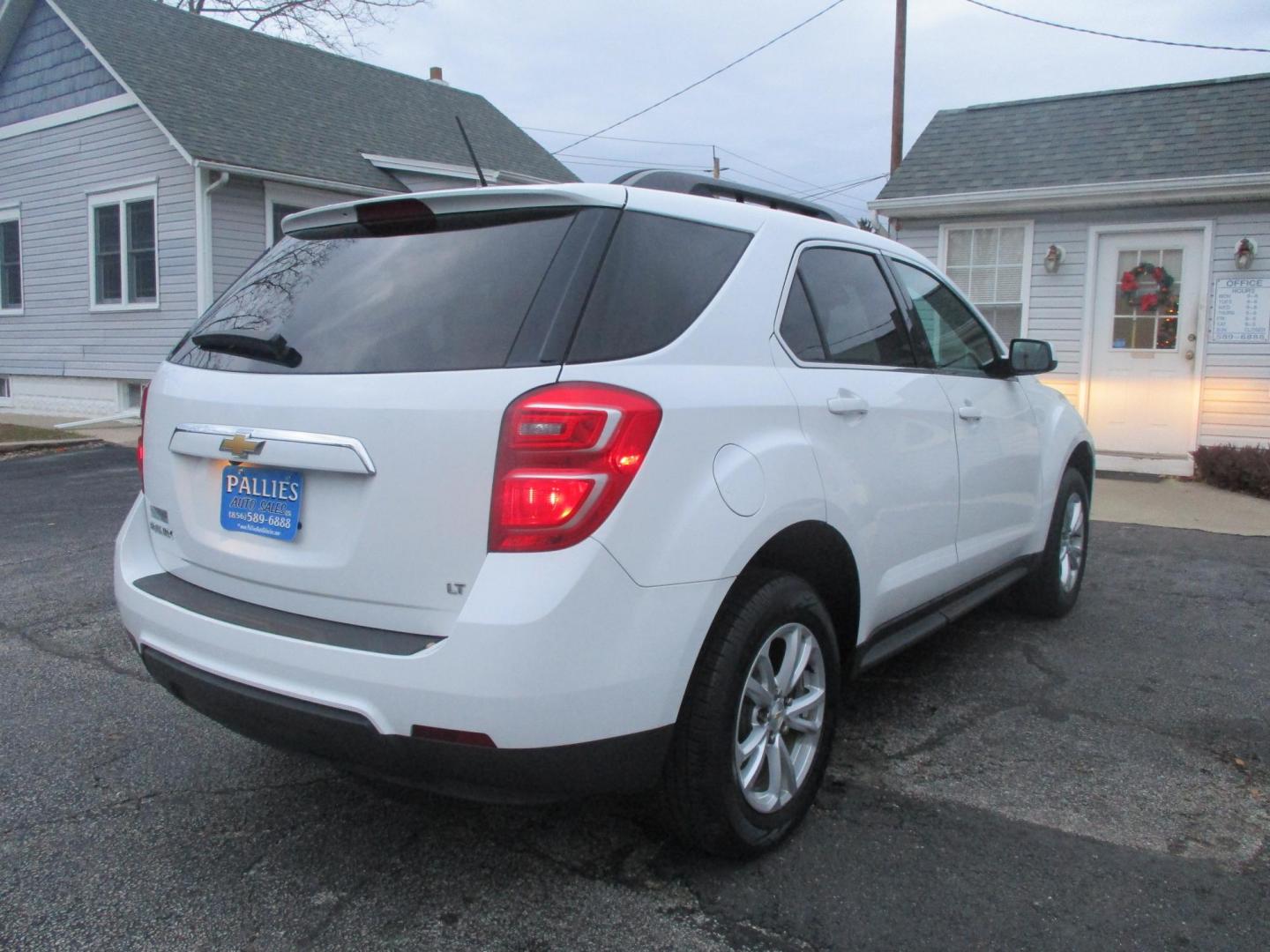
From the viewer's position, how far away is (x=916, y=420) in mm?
3529

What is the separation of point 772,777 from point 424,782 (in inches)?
37.4

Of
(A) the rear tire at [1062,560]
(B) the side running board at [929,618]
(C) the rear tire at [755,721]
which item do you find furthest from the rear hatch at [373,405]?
(A) the rear tire at [1062,560]

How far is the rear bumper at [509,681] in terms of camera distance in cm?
219

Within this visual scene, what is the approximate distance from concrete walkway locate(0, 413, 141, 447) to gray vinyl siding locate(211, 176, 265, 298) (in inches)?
82.0

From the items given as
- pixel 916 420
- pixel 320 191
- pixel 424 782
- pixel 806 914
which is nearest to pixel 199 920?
pixel 424 782

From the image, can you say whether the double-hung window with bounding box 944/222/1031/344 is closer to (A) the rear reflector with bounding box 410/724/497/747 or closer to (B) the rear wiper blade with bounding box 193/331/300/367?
(B) the rear wiper blade with bounding box 193/331/300/367

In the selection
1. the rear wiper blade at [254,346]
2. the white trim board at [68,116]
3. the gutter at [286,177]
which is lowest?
the rear wiper blade at [254,346]

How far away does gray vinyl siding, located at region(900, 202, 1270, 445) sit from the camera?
965cm

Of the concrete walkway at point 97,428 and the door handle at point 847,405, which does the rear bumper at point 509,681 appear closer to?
the door handle at point 847,405

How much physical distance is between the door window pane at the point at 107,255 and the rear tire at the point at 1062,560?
13.8 m

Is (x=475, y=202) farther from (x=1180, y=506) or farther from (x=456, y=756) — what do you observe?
(x=1180, y=506)

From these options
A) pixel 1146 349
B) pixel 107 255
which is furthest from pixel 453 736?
pixel 107 255

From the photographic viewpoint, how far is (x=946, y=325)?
4.18 m

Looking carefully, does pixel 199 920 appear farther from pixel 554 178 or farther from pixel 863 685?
pixel 554 178
